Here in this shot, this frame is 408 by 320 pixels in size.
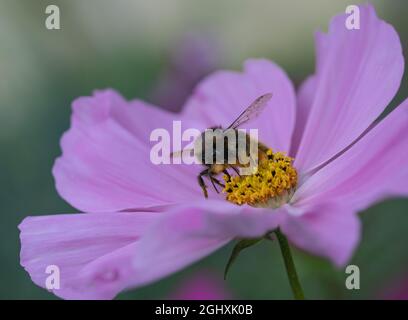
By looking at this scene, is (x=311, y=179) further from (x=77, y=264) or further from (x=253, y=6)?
(x=253, y=6)

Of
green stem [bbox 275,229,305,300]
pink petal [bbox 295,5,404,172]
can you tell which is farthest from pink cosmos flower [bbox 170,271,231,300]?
green stem [bbox 275,229,305,300]

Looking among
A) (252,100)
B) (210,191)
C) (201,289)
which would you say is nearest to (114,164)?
(210,191)

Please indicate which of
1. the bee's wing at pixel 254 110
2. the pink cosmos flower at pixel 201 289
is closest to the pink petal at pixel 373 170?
the bee's wing at pixel 254 110

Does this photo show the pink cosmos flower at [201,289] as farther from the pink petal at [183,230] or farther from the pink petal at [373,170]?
the pink petal at [183,230]

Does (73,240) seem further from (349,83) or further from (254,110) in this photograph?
(349,83)

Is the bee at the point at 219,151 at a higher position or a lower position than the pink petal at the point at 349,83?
lower

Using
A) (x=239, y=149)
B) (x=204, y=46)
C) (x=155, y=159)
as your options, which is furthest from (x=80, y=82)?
(x=239, y=149)

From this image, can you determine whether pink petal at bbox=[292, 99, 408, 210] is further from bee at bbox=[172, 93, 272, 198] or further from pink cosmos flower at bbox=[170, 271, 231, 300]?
pink cosmos flower at bbox=[170, 271, 231, 300]
